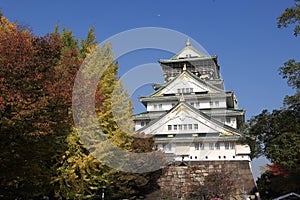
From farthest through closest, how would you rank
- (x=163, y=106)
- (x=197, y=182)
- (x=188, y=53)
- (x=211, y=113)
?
1. (x=188, y=53)
2. (x=163, y=106)
3. (x=211, y=113)
4. (x=197, y=182)

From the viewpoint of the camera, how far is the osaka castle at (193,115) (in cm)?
3161

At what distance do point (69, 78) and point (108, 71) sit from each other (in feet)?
16.9

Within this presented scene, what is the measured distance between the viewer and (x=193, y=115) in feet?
108

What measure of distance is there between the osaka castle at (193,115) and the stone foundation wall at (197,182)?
406 cm

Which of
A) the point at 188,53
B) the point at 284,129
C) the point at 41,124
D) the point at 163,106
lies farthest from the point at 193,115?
the point at 41,124

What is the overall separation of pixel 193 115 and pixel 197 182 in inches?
393

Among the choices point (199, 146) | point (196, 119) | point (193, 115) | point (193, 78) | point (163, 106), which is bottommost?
point (199, 146)

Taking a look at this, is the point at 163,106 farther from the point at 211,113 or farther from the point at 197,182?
the point at 197,182

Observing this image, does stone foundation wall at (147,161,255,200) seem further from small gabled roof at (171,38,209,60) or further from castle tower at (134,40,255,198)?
small gabled roof at (171,38,209,60)

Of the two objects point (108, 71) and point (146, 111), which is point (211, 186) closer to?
point (108, 71)

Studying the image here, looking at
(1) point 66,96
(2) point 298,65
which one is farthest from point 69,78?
(2) point 298,65

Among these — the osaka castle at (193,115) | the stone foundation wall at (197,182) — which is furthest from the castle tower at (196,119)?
the stone foundation wall at (197,182)

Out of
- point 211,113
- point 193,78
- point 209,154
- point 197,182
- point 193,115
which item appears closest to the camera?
point 197,182

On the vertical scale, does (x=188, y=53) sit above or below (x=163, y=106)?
above
